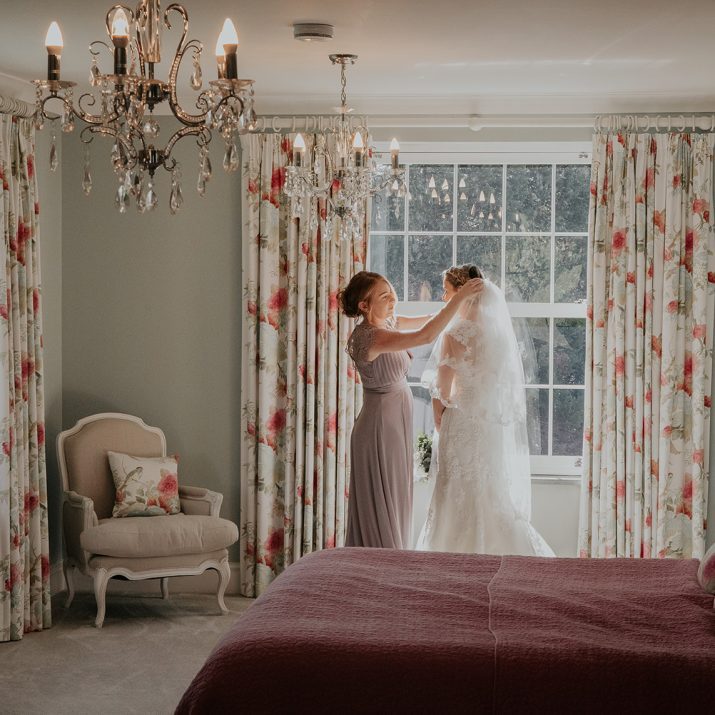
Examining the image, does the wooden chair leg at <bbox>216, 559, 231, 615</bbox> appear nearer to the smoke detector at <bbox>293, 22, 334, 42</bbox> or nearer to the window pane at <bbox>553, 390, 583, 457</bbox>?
the window pane at <bbox>553, 390, 583, 457</bbox>

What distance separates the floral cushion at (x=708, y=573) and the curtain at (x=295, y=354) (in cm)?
267

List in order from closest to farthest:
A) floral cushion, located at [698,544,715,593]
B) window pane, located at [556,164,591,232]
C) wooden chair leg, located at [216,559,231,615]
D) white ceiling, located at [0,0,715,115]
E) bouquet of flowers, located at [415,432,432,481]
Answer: floral cushion, located at [698,544,715,593]
white ceiling, located at [0,0,715,115]
wooden chair leg, located at [216,559,231,615]
bouquet of flowers, located at [415,432,432,481]
window pane, located at [556,164,591,232]

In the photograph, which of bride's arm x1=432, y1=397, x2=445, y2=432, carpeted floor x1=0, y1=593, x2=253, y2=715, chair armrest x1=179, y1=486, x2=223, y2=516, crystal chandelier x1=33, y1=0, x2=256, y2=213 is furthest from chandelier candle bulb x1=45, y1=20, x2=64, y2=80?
chair armrest x1=179, y1=486, x2=223, y2=516

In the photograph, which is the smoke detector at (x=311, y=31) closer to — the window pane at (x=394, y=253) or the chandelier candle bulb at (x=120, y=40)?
the chandelier candle bulb at (x=120, y=40)

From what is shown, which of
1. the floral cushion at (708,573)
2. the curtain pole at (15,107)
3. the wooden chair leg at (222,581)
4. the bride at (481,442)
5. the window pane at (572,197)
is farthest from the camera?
the window pane at (572,197)

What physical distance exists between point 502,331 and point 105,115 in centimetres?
283

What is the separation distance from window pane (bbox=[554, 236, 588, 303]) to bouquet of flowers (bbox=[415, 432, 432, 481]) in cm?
118

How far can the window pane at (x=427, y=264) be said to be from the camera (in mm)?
6070

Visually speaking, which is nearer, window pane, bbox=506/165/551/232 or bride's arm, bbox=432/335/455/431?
bride's arm, bbox=432/335/455/431

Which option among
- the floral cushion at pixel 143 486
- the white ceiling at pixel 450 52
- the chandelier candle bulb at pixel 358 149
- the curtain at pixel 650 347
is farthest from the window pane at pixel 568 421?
the chandelier candle bulb at pixel 358 149

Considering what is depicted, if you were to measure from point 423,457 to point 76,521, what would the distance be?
1981mm

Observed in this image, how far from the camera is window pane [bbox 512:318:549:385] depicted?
6.02 metres

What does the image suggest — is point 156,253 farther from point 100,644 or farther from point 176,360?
point 100,644

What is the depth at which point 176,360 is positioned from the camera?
231 inches
